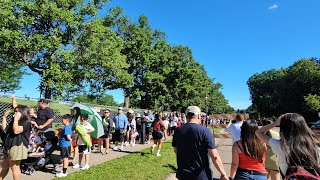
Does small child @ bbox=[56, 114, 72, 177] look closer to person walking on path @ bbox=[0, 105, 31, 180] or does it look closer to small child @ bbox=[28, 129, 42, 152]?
small child @ bbox=[28, 129, 42, 152]

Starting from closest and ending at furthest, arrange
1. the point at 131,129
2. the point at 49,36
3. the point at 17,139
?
the point at 17,139
the point at 131,129
the point at 49,36

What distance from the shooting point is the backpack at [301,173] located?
283cm

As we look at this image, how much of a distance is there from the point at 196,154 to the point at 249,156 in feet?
2.49

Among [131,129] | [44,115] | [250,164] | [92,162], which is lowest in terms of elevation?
[92,162]

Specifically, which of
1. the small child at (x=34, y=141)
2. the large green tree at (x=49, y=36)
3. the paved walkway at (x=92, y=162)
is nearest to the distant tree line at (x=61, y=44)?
the large green tree at (x=49, y=36)

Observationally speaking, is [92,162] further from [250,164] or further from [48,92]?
[48,92]

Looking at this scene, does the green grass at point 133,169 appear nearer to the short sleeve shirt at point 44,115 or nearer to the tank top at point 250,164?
the short sleeve shirt at point 44,115

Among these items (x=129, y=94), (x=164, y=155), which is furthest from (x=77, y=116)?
(x=129, y=94)

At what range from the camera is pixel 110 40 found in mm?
26438

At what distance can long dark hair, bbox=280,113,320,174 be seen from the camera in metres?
3.02

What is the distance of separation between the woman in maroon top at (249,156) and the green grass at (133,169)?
4886 mm

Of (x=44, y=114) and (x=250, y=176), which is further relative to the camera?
(x=44, y=114)

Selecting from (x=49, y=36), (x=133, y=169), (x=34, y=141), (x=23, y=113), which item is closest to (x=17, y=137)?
(x=23, y=113)

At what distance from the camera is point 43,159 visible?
31.2 feet
